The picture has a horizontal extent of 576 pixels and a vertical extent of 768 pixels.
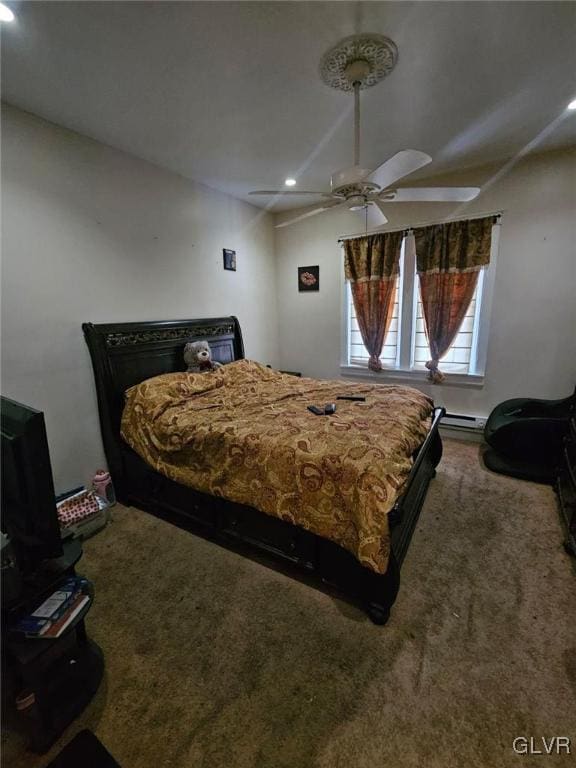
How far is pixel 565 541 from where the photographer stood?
2.05m

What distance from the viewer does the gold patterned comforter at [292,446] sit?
154cm

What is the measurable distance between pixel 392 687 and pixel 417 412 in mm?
1505

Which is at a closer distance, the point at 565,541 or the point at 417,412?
the point at 565,541

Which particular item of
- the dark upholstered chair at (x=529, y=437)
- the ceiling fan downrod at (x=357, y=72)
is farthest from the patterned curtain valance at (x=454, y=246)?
the ceiling fan downrod at (x=357, y=72)

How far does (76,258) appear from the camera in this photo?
2395 mm

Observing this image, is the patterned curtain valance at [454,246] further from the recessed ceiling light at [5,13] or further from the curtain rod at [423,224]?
the recessed ceiling light at [5,13]

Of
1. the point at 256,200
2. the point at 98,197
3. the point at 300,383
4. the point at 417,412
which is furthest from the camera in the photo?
the point at 256,200

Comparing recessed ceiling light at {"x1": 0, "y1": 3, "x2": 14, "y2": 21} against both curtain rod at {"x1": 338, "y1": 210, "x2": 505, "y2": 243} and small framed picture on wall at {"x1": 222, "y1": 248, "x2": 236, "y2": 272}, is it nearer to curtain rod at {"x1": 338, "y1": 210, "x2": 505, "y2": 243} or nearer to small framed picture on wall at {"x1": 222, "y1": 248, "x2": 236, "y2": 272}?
small framed picture on wall at {"x1": 222, "y1": 248, "x2": 236, "y2": 272}

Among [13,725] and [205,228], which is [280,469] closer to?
[13,725]

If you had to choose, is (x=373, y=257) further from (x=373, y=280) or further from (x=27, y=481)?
(x=27, y=481)

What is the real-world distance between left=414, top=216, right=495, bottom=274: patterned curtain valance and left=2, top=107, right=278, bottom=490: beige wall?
2272 millimetres

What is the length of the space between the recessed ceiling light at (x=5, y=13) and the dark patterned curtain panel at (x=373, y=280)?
3090 millimetres

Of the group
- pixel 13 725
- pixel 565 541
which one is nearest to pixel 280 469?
pixel 13 725

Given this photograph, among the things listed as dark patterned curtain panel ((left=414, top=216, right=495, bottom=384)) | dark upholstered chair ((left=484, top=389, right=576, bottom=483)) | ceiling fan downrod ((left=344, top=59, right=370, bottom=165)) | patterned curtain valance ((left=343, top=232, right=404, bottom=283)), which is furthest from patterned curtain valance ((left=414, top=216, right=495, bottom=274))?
ceiling fan downrod ((left=344, top=59, right=370, bottom=165))
